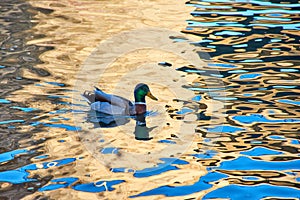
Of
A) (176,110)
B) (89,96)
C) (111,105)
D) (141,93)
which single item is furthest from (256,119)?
(89,96)

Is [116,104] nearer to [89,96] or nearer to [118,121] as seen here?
[118,121]

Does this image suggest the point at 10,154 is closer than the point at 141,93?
Yes

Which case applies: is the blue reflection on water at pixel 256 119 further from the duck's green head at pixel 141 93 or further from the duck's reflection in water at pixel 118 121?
the duck's green head at pixel 141 93

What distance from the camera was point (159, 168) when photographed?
8.02m

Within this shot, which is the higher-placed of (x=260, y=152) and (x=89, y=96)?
(x=89, y=96)

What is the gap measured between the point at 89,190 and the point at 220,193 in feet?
4.57

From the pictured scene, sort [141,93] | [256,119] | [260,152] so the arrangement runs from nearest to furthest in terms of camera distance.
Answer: [260,152], [256,119], [141,93]

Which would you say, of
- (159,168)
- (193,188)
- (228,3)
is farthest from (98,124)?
(228,3)

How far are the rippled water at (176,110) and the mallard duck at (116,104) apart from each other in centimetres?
29

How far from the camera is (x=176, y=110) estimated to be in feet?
33.5

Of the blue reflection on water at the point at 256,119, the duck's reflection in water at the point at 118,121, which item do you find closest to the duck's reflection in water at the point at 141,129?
the duck's reflection in water at the point at 118,121

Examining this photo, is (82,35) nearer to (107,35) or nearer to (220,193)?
(107,35)

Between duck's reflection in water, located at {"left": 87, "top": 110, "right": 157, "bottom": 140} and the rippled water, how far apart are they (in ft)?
0.49

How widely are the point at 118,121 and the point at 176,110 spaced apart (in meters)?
0.89
